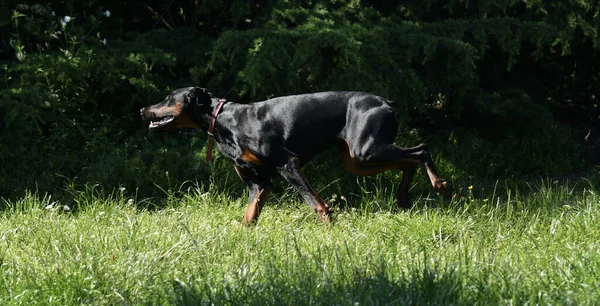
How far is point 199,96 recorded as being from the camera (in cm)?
662

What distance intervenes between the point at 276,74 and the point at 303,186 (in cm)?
126

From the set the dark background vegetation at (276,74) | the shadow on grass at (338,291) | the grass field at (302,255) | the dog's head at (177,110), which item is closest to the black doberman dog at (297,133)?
the dog's head at (177,110)

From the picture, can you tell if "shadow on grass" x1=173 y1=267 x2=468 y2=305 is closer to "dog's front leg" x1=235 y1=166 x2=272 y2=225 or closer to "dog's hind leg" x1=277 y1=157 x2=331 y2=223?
"dog's hind leg" x1=277 y1=157 x2=331 y2=223

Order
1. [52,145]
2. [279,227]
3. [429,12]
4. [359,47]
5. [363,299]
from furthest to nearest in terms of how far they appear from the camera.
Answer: [429,12], [52,145], [359,47], [279,227], [363,299]

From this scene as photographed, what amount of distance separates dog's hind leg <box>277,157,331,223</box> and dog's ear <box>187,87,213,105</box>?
789 mm

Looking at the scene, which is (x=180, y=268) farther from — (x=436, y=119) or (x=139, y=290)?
(x=436, y=119)

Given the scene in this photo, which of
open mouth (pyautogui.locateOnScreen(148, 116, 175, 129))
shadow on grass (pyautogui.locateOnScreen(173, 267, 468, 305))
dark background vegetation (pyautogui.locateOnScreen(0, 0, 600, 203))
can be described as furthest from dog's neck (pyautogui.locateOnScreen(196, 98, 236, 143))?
shadow on grass (pyautogui.locateOnScreen(173, 267, 468, 305))

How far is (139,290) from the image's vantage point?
4320mm

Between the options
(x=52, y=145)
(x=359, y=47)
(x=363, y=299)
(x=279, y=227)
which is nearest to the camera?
(x=363, y=299)

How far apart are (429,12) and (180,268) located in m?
5.00

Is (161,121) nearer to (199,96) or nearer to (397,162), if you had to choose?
(199,96)

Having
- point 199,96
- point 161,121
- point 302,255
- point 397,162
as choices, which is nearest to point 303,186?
point 397,162

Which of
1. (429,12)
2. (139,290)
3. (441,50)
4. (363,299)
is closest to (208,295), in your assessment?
(139,290)

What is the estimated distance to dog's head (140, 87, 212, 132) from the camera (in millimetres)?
6582
